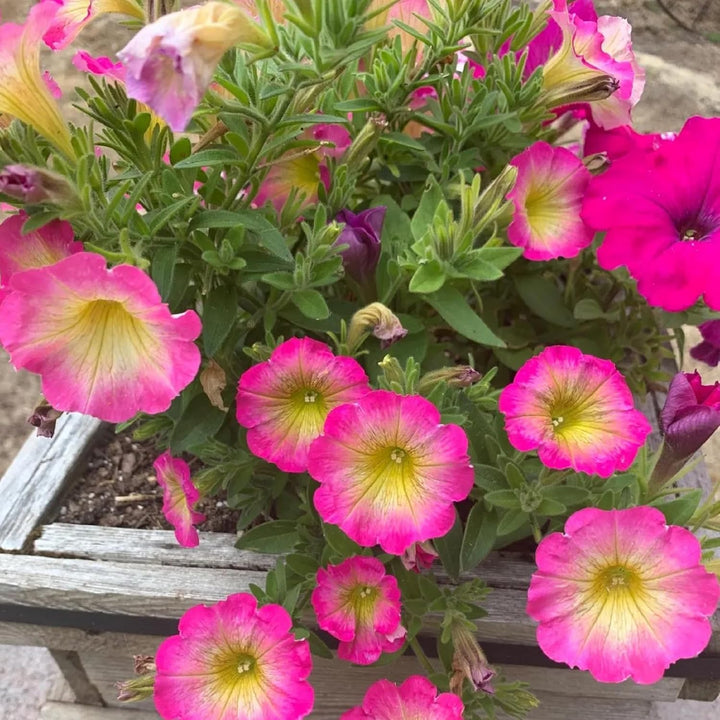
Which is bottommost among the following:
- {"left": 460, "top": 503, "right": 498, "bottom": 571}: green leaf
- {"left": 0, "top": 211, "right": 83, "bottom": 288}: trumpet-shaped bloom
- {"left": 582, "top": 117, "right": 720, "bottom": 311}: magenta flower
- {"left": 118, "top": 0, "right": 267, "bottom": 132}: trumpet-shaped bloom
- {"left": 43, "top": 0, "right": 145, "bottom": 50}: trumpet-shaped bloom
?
{"left": 460, "top": 503, "right": 498, "bottom": 571}: green leaf

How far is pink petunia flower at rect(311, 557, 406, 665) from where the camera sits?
0.74 metres

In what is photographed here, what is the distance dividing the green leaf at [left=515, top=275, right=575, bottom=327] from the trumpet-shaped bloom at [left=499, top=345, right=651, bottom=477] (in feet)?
1.01

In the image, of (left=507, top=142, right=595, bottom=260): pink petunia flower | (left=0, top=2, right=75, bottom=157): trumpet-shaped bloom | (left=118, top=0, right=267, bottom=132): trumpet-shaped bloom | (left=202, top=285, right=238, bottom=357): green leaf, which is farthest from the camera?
(left=507, top=142, right=595, bottom=260): pink petunia flower

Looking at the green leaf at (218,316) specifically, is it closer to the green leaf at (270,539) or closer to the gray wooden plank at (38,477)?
the green leaf at (270,539)

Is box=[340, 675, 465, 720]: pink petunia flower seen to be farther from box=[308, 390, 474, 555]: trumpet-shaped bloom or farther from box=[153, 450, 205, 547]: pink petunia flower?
box=[153, 450, 205, 547]: pink petunia flower

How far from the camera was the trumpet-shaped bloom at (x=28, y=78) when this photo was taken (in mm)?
612

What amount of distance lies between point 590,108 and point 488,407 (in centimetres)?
34

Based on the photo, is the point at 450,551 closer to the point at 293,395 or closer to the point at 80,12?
the point at 293,395

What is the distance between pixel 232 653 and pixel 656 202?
584 millimetres

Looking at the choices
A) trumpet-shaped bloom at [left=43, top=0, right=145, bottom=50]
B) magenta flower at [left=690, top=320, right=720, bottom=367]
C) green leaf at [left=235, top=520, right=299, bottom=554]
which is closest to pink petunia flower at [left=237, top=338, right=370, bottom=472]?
green leaf at [left=235, top=520, right=299, bottom=554]

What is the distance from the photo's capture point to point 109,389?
0.61 m

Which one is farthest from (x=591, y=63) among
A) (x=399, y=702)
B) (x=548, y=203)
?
(x=399, y=702)

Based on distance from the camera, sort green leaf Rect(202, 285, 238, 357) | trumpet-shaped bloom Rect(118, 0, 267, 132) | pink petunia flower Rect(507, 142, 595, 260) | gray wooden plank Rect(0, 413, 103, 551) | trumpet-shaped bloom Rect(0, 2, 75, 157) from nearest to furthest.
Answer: trumpet-shaped bloom Rect(118, 0, 267, 132)
trumpet-shaped bloom Rect(0, 2, 75, 157)
green leaf Rect(202, 285, 238, 357)
pink petunia flower Rect(507, 142, 595, 260)
gray wooden plank Rect(0, 413, 103, 551)

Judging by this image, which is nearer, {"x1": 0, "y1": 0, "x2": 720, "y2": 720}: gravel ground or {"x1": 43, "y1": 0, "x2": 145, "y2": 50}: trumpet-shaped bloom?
{"x1": 43, "y1": 0, "x2": 145, "y2": 50}: trumpet-shaped bloom
